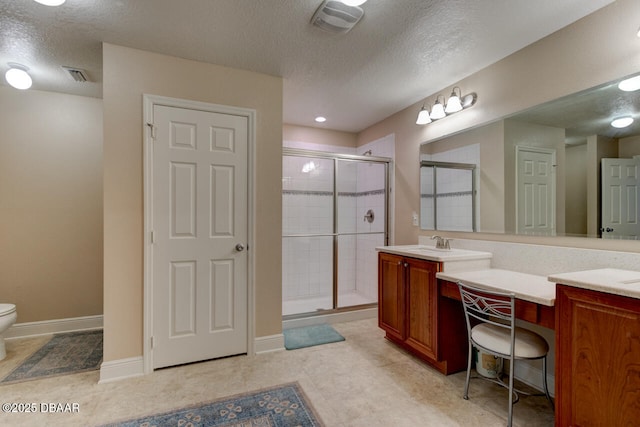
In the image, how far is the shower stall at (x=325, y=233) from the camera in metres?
3.88

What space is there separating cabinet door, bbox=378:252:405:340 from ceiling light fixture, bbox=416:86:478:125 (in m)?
1.41

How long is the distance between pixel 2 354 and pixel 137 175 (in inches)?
76.3

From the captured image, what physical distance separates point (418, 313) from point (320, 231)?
1.83 meters

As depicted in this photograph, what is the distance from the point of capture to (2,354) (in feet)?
8.06

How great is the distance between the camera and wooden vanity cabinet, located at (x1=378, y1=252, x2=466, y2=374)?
2225 millimetres

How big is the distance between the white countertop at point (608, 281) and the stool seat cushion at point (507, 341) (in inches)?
19.0

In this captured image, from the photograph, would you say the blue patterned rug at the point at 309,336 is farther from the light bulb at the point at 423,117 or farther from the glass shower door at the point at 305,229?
the light bulb at the point at 423,117

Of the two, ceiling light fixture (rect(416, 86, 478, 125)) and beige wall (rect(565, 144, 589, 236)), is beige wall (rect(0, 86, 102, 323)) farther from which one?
beige wall (rect(565, 144, 589, 236))

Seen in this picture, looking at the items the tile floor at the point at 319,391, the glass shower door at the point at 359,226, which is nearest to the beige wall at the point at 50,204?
the tile floor at the point at 319,391

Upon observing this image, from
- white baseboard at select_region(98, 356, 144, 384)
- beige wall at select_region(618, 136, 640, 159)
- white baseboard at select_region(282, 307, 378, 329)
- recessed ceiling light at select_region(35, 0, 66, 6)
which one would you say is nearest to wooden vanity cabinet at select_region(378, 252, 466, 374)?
white baseboard at select_region(282, 307, 378, 329)

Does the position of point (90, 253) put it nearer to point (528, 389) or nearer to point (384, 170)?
point (384, 170)

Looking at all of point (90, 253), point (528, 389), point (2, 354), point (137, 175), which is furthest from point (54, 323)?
point (528, 389)

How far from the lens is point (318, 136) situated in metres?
4.34

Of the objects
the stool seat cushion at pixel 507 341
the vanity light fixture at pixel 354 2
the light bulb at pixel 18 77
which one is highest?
the vanity light fixture at pixel 354 2
